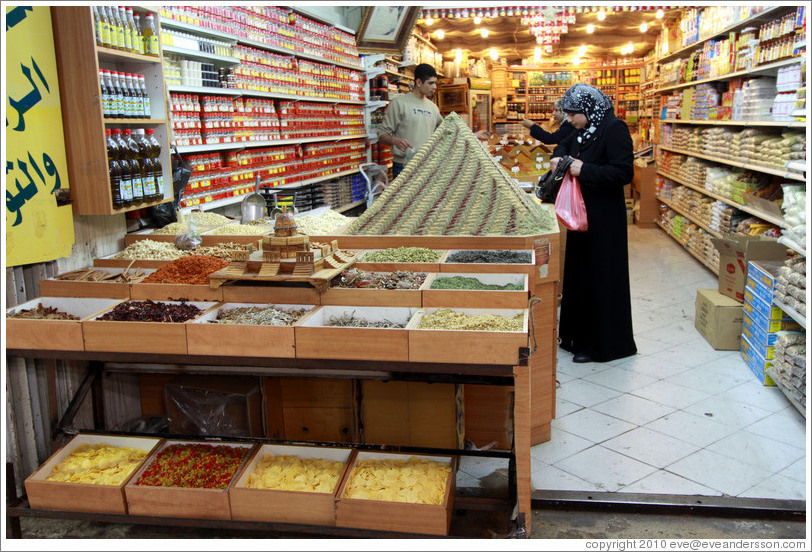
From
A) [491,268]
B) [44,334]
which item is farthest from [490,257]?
[44,334]

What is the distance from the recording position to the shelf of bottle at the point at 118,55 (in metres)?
3.02

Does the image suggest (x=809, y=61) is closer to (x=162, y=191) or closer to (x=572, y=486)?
(x=572, y=486)

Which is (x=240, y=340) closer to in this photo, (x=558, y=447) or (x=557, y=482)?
(x=557, y=482)

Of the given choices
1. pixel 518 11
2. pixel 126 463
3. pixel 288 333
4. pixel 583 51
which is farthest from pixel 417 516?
pixel 583 51

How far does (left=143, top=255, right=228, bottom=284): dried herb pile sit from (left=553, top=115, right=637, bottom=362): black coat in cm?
→ 246

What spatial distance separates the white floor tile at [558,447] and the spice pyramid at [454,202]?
1131 mm

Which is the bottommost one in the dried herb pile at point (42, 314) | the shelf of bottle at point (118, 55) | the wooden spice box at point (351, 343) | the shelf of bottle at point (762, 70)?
the wooden spice box at point (351, 343)

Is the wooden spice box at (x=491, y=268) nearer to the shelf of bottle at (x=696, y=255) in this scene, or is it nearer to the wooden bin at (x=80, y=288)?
the wooden bin at (x=80, y=288)

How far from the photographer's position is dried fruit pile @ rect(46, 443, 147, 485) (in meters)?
2.74

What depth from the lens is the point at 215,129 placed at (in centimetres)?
500

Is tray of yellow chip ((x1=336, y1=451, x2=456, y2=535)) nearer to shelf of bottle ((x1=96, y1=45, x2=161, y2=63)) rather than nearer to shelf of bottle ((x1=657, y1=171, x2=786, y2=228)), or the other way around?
shelf of bottle ((x1=96, y1=45, x2=161, y2=63))

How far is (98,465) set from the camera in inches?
111

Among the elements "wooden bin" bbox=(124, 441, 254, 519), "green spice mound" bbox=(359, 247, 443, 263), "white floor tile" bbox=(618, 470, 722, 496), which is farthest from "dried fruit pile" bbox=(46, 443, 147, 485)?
"white floor tile" bbox=(618, 470, 722, 496)

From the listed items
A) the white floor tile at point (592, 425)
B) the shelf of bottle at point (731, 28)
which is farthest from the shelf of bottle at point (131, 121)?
the shelf of bottle at point (731, 28)
